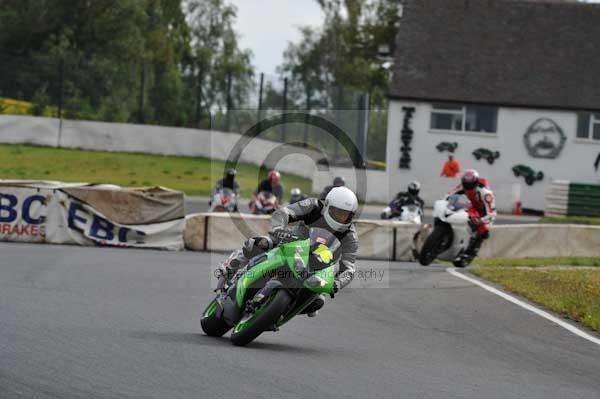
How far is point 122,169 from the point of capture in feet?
125

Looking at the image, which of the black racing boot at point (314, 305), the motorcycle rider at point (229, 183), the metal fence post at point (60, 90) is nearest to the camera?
the black racing boot at point (314, 305)

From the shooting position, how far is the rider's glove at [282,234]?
948 cm

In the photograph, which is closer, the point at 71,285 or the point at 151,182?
the point at 71,285

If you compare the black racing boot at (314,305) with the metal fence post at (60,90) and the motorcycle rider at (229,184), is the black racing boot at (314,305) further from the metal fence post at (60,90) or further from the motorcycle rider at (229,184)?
the metal fence post at (60,90)

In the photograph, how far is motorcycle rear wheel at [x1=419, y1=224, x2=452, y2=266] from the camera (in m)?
19.2

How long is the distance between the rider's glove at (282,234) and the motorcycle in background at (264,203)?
48.4ft

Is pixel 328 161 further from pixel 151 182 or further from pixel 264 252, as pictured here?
pixel 264 252

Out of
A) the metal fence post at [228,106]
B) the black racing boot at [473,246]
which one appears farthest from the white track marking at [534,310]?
the metal fence post at [228,106]

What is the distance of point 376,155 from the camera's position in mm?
43688

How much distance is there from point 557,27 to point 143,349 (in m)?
39.4

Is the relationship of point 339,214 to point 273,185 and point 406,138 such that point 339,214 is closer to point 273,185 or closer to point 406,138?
point 273,185

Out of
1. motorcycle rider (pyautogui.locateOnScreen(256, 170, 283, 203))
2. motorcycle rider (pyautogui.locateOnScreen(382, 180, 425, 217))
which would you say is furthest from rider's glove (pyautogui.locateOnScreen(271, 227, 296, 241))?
motorcycle rider (pyautogui.locateOnScreen(256, 170, 283, 203))

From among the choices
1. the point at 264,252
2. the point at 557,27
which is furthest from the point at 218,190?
the point at 557,27

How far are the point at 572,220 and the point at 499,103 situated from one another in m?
10.2
